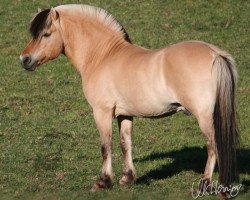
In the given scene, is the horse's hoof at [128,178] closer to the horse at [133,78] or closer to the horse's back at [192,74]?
the horse at [133,78]

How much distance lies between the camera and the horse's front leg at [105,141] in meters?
9.55

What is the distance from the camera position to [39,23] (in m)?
9.73

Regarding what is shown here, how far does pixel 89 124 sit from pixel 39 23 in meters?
4.23

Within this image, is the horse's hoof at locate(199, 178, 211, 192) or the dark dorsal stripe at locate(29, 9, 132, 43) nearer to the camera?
the horse's hoof at locate(199, 178, 211, 192)

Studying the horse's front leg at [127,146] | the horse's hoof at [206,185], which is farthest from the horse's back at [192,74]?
the horse's front leg at [127,146]

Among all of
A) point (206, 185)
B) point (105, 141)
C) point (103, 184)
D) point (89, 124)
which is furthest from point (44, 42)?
point (89, 124)

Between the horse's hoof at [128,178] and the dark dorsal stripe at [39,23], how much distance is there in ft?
7.93

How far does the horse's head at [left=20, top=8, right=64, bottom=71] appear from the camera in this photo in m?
9.77

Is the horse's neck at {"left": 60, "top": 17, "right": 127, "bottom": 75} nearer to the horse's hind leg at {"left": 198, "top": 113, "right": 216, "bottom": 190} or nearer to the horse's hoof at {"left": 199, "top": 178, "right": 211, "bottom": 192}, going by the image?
the horse's hind leg at {"left": 198, "top": 113, "right": 216, "bottom": 190}

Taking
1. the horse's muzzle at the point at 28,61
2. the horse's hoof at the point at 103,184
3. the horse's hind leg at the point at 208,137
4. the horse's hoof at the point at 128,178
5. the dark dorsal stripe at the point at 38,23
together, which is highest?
the dark dorsal stripe at the point at 38,23

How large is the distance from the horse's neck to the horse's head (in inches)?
5.8

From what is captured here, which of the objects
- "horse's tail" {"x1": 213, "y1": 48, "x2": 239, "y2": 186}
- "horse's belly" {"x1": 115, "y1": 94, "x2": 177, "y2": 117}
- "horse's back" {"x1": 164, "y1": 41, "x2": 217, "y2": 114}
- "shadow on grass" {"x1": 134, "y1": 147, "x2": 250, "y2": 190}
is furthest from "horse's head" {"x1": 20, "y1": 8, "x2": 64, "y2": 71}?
"horse's tail" {"x1": 213, "y1": 48, "x2": 239, "y2": 186}

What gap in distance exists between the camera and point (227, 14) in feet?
68.4

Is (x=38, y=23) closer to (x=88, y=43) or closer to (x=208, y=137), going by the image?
(x=88, y=43)
